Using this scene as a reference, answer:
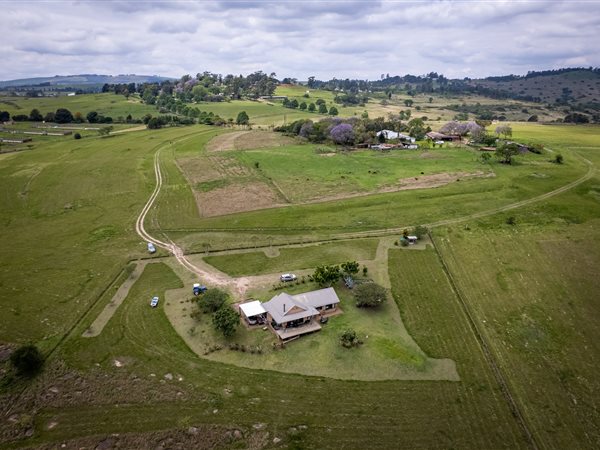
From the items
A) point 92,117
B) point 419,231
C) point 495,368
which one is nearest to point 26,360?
point 495,368

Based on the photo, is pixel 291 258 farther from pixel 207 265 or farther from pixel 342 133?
pixel 342 133

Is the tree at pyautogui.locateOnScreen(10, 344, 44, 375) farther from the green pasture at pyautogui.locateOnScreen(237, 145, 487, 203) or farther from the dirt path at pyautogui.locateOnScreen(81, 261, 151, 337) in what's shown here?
the green pasture at pyautogui.locateOnScreen(237, 145, 487, 203)

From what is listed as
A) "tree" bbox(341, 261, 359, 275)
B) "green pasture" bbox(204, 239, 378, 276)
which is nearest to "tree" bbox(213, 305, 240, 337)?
"green pasture" bbox(204, 239, 378, 276)

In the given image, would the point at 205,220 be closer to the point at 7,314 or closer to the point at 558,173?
the point at 7,314

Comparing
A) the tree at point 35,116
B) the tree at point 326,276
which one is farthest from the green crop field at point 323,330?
the tree at point 35,116

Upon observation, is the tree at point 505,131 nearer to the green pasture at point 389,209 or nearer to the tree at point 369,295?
the green pasture at point 389,209

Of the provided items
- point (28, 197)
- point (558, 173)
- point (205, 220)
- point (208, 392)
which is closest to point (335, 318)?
point (208, 392)

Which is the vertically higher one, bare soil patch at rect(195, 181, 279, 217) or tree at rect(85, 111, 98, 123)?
tree at rect(85, 111, 98, 123)
